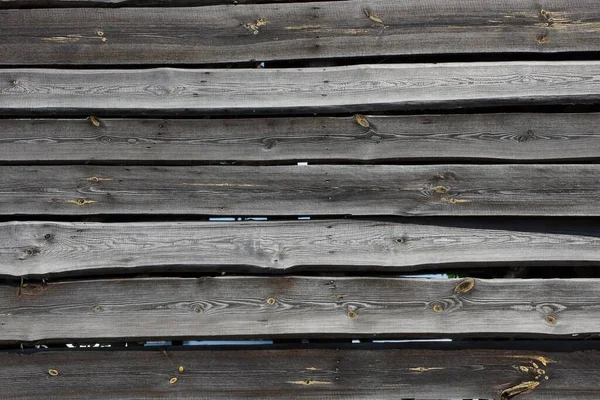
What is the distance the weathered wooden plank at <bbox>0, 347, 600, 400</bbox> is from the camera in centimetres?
198

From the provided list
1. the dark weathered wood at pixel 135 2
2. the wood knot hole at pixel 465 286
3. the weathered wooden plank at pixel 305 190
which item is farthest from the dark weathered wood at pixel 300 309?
the dark weathered wood at pixel 135 2

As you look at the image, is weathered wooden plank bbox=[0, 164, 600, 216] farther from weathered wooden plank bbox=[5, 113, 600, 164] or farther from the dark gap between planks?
the dark gap between planks

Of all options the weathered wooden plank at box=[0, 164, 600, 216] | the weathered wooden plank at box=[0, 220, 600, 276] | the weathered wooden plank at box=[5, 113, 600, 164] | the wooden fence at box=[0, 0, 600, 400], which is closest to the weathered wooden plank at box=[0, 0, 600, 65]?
the wooden fence at box=[0, 0, 600, 400]

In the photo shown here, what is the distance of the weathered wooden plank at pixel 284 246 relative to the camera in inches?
78.8

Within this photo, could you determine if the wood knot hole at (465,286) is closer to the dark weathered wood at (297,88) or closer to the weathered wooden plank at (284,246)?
the weathered wooden plank at (284,246)

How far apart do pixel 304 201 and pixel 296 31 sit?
2.22 feet

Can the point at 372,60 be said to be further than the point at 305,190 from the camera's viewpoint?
Yes

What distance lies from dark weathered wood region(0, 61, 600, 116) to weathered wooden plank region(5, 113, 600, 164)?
0.06 metres

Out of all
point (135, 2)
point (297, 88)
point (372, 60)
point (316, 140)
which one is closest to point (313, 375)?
point (316, 140)

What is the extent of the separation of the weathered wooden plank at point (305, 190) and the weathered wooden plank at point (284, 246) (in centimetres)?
6

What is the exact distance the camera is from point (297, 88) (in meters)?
2.10

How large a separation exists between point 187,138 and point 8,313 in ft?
2.96

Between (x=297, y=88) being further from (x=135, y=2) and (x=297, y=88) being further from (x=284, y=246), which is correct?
(x=135, y=2)

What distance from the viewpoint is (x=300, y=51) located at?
7.06 ft
